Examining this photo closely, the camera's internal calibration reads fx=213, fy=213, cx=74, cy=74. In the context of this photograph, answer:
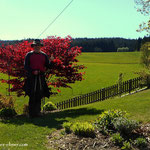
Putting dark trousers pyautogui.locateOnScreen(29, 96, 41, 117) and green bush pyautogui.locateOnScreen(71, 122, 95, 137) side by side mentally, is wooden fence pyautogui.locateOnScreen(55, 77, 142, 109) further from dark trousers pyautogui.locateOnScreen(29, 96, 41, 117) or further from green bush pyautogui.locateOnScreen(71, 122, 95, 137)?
green bush pyautogui.locateOnScreen(71, 122, 95, 137)

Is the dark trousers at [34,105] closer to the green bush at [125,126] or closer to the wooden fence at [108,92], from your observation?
the green bush at [125,126]

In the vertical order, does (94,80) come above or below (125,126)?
below

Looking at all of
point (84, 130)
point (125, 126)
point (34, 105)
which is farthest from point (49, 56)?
point (125, 126)

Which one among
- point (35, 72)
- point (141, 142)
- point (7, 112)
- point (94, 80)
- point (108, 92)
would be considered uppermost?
point (35, 72)

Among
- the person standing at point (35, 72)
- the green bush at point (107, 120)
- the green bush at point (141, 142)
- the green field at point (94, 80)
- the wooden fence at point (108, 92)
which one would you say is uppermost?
the person standing at point (35, 72)

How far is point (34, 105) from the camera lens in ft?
24.8

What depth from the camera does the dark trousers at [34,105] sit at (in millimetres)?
7441

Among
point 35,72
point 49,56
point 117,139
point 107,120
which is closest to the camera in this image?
point 117,139

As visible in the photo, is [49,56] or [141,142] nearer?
[141,142]

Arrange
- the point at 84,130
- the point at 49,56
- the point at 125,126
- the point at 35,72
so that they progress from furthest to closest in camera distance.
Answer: the point at 49,56, the point at 35,72, the point at 84,130, the point at 125,126

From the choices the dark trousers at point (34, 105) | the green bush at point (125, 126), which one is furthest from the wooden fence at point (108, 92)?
the green bush at point (125, 126)

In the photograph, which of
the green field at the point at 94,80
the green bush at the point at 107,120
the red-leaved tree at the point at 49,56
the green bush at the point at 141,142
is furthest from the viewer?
the green field at the point at 94,80

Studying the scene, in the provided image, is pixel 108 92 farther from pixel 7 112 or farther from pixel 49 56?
pixel 7 112

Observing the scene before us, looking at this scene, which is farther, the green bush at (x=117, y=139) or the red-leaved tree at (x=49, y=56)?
the red-leaved tree at (x=49, y=56)
